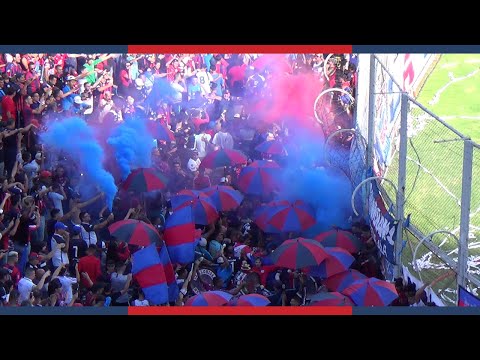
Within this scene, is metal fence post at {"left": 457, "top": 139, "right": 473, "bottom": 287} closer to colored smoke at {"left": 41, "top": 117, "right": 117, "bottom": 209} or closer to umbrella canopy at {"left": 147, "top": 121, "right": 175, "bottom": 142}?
umbrella canopy at {"left": 147, "top": 121, "right": 175, "bottom": 142}

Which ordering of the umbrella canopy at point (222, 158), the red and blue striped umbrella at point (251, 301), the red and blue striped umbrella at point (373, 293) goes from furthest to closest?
1. the umbrella canopy at point (222, 158)
2. the red and blue striped umbrella at point (251, 301)
3. the red and blue striped umbrella at point (373, 293)

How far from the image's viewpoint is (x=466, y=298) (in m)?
10.5

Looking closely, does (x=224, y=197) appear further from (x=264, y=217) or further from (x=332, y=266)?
(x=332, y=266)

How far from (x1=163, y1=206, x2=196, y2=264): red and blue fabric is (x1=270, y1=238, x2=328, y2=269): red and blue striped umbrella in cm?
82

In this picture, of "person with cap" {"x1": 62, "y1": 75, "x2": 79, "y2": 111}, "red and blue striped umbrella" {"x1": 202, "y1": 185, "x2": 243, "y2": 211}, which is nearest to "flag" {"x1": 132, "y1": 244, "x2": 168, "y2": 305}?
"red and blue striped umbrella" {"x1": 202, "y1": 185, "x2": 243, "y2": 211}

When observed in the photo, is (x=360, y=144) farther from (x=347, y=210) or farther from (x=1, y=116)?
(x=1, y=116)

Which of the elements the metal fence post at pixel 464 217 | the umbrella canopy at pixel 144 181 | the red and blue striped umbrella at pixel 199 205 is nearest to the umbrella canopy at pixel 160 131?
the umbrella canopy at pixel 144 181

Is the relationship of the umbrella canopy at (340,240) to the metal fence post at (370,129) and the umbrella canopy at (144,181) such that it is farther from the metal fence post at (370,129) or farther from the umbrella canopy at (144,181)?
the umbrella canopy at (144,181)

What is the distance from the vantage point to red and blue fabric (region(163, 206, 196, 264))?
11.2 m

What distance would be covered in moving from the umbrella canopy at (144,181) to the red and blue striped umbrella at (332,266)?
1.77 meters

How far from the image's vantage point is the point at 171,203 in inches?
454

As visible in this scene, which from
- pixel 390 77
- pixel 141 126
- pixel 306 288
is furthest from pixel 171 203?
pixel 390 77

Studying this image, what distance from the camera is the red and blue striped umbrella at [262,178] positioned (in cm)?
1155

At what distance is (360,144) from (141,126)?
2.25m
